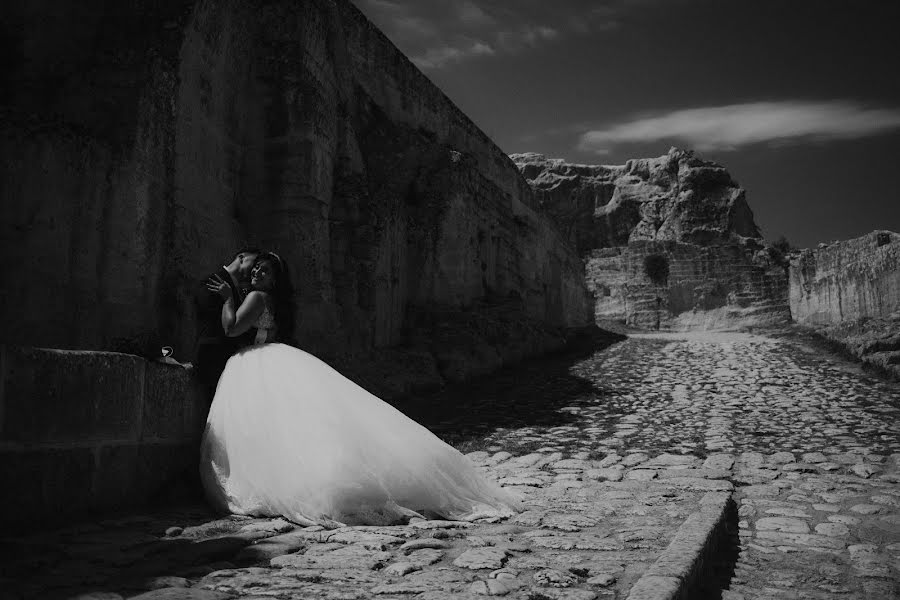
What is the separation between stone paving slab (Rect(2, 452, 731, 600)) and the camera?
2.62 meters

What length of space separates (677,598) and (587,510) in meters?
1.93

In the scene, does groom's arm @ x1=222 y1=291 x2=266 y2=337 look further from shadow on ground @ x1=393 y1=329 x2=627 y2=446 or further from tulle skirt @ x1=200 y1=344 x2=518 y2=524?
shadow on ground @ x1=393 y1=329 x2=627 y2=446

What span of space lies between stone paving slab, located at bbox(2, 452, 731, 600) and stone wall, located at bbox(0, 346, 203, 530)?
0.63ft

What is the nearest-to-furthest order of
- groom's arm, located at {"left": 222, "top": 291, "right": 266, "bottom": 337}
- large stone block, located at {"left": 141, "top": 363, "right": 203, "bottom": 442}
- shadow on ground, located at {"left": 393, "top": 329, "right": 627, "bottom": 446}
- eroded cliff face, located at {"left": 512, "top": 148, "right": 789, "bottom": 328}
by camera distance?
1. large stone block, located at {"left": 141, "top": 363, "right": 203, "bottom": 442}
2. groom's arm, located at {"left": 222, "top": 291, "right": 266, "bottom": 337}
3. shadow on ground, located at {"left": 393, "top": 329, "right": 627, "bottom": 446}
4. eroded cliff face, located at {"left": 512, "top": 148, "right": 789, "bottom": 328}

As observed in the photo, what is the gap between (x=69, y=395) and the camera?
11.4 ft

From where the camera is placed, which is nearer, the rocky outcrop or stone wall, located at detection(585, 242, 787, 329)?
the rocky outcrop

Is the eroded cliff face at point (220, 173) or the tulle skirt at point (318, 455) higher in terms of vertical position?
the eroded cliff face at point (220, 173)

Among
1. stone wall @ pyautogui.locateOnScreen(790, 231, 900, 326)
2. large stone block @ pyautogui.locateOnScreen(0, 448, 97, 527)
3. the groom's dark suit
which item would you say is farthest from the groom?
stone wall @ pyautogui.locateOnScreen(790, 231, 900, 326)

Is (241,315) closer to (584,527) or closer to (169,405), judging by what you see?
(169,405)

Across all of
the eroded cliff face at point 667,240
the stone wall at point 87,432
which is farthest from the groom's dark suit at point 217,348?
the eroded cliff face at point 667,240

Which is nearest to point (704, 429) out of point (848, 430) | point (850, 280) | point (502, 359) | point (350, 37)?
point (848, 430)

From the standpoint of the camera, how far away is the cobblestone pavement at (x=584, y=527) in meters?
2.75

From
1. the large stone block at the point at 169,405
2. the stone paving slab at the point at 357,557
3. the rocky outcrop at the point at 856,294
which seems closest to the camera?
the stone paving slab at the point at 357,557

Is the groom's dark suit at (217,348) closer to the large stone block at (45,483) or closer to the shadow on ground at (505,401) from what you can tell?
the large stone block at (45,483)
